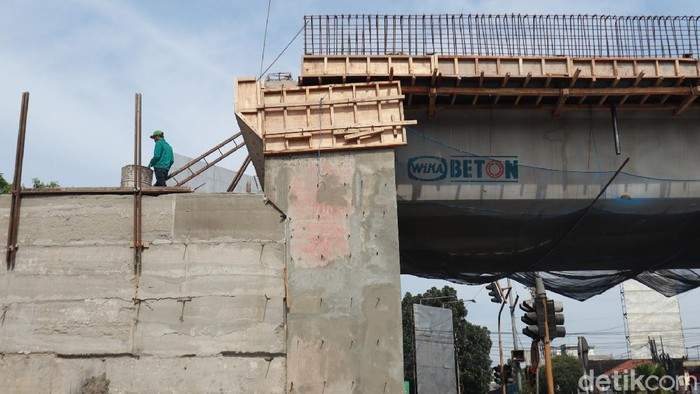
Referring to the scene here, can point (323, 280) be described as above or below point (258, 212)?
below

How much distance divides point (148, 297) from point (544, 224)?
29.4 ft

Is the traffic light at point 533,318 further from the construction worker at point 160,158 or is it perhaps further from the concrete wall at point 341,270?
the construction worker at point 160,158

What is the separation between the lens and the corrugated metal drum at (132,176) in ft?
43.8

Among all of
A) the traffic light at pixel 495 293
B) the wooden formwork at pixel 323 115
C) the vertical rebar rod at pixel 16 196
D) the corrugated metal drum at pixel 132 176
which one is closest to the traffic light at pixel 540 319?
the wooden formwork at pixel 323 115

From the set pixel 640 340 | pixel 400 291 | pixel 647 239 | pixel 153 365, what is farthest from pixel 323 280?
pixel 640 340

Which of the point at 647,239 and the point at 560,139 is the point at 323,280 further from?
the point at 647,239

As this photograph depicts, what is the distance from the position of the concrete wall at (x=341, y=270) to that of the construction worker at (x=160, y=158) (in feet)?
8.53

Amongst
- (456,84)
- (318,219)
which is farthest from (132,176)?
(456,84)

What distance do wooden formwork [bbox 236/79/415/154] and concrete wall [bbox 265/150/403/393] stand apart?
266 mm

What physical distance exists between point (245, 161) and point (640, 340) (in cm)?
10732

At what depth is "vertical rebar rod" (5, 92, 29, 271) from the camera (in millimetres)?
12508

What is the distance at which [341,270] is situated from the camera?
12516mm

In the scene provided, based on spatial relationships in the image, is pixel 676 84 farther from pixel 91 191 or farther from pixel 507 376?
pixel 507 376

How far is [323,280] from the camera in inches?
491
